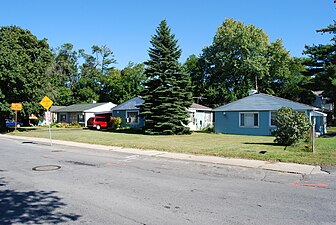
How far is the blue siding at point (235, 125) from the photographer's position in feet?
87.0

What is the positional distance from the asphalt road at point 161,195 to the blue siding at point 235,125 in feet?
58.0

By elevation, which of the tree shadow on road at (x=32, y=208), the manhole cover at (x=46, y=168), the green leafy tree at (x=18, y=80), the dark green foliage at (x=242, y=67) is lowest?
the tree shadow on road at (x=32, y=208)

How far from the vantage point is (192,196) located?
649cm

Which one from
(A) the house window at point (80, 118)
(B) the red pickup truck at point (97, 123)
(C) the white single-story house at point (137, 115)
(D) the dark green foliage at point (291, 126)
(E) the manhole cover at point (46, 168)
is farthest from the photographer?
(A) the house window at point (80, 118)

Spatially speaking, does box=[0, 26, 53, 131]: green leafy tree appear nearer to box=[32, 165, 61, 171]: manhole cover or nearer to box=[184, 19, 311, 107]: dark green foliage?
box=[32, 165, 61, 171]: manhole cover

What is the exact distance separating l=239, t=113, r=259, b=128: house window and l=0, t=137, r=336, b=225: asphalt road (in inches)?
719

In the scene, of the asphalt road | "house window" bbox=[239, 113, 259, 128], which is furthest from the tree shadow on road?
"house window" bbox=[239, 113, 259, 128]

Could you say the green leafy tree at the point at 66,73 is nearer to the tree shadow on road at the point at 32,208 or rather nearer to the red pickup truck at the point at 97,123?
the red pickup truck at the point at 97,123

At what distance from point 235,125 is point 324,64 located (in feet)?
45.8

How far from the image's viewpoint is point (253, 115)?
27625mm

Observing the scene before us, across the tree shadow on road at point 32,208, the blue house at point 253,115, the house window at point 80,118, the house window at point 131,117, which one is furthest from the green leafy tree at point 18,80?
the tree shadow on road at point 32,208

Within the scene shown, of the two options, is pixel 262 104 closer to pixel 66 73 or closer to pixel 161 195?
pixel 161 195

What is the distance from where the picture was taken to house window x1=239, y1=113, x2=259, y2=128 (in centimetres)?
2738

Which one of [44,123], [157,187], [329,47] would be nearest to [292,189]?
[157,187]
